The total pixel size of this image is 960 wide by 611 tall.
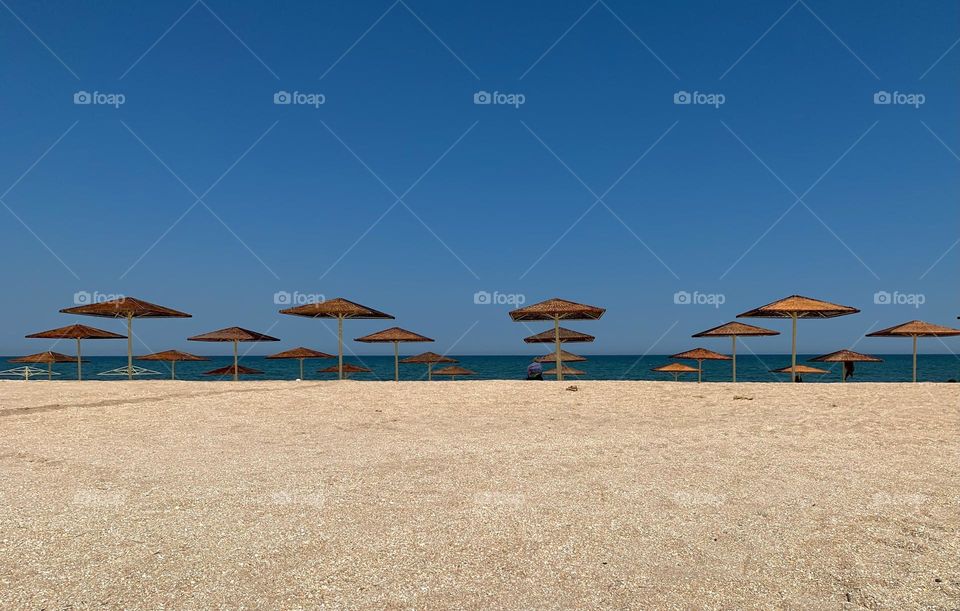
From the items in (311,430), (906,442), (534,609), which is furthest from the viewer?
(311,430)

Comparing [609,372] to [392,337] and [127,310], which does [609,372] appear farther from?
[127,310]

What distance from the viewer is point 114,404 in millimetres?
9766

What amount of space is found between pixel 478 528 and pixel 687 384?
9.49 metres

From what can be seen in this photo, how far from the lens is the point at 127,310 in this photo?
17.4 meters

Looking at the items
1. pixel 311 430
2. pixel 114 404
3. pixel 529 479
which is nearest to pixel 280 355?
pixel 114 404

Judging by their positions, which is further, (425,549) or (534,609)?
(425,549)

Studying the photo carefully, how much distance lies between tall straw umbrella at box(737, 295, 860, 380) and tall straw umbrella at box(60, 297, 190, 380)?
64.6ft

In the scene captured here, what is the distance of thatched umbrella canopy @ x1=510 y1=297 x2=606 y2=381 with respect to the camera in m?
16.6

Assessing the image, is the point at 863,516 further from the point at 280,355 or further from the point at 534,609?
the point at 280,355

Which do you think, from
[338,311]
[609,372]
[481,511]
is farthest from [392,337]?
[609,372]

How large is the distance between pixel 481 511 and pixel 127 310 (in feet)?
57.7

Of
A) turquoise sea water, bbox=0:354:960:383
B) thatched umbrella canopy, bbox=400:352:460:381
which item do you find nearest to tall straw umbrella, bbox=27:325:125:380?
turquoise sea water, bbox=0:354:960:383

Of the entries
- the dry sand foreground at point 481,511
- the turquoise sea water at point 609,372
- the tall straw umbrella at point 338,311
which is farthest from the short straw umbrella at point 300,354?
the dry sand foreground at point 481,511

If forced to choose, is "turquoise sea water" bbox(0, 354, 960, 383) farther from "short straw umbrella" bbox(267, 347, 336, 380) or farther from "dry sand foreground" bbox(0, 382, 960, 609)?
"dry sand foreground" bbox(0, 382, 960, 609)
